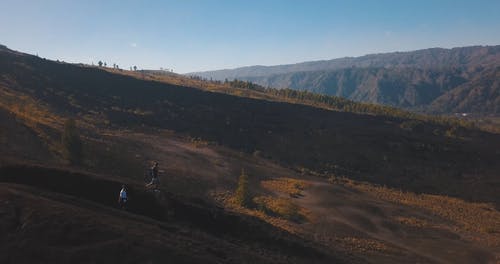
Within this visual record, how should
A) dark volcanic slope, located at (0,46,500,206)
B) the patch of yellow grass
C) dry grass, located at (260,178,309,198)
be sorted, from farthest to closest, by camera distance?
1. dark volcanic slope, located at (0,46,500,206)
2. dry grass, located at (260,178,309,198)
3. the patch of yellow grass

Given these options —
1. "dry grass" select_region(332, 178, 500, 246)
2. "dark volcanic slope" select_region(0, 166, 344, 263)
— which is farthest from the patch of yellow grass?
"dark volcanic slope" select_region(0, 166, 344, 263)

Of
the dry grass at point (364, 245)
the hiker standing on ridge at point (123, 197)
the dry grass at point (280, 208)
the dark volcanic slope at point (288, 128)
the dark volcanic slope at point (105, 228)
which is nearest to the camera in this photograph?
the dark volcanic slope at point (105, 228)

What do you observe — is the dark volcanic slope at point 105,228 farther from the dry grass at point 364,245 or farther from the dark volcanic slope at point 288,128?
the dark volcanic slope at point 288,128

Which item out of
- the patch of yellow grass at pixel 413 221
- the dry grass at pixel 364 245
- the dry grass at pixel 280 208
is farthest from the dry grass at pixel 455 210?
the dry grass at pixel 280 208

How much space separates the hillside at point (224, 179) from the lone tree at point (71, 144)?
8.59ft

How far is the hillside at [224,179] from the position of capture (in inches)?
848

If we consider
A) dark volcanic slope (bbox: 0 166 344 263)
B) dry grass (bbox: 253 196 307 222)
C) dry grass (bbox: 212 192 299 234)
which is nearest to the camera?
dark volcanic slope (bbox: 0 166 344 263)

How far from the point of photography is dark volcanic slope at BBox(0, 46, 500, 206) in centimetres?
10545

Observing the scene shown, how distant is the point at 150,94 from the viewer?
155m

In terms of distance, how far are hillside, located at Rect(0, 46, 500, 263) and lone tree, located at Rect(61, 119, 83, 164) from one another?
8.59 feet

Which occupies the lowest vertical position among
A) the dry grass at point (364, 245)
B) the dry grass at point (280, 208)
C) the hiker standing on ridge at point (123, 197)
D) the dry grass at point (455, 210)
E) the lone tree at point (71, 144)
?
the dry grass at point (455, 210)

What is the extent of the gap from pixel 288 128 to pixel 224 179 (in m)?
66.1

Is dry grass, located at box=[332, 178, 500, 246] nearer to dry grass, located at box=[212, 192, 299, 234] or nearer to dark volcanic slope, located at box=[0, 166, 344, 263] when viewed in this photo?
dry grass, located at box=[212, 192, 299, 234]

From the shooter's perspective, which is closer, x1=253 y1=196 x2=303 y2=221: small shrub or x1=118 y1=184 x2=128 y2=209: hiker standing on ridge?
x1=118 y1=184 x2=128 y2=209: hiker standing on ridge
